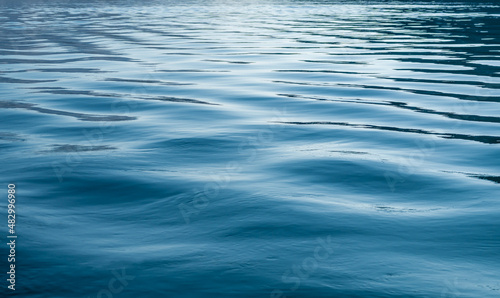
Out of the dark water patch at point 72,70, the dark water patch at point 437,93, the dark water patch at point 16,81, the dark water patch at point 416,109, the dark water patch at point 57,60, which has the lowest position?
the dark water patch at point 416,109

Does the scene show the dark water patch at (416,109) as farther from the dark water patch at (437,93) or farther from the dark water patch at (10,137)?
the dark water patch at (10,137)

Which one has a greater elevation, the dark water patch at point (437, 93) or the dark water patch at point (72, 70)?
the dark water patch at point (72, 70)

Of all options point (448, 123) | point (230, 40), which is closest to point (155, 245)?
point (448, 123)

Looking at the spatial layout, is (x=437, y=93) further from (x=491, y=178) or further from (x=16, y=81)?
(x=16, y=81)

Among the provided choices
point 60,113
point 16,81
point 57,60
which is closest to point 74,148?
point 60,113

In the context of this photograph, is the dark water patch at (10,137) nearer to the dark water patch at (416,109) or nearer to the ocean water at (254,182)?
the ocean water at (254,182)

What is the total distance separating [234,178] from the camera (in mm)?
6859

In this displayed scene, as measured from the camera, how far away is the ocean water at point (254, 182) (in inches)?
175

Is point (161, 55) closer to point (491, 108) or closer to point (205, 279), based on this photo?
point (491, 108)

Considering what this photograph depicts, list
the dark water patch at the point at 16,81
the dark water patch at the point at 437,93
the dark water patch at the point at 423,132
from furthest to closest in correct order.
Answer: the dark water patch at the point at 16,81
the dark water patch at the point at 437,93
the dark water patch at the point at 423,132

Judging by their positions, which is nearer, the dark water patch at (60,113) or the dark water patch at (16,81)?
the dark water patch at (60,113)

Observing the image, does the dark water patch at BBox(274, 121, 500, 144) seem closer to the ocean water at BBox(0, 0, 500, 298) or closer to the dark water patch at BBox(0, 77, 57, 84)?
the ocean water at BBox(0, 0, 500, 298)

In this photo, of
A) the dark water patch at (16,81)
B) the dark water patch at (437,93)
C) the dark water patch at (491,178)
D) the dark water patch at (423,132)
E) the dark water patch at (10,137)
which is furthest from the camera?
the dark water patch at (16,81)

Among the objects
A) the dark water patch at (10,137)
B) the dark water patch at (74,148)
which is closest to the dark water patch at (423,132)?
the dark water patch at (74,148)
